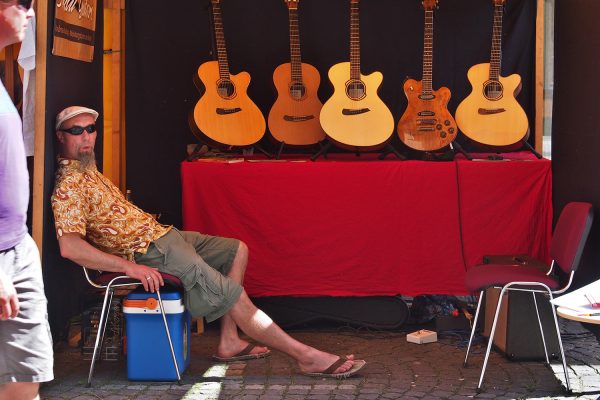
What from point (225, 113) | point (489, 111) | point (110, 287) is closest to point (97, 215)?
point (110, 287)

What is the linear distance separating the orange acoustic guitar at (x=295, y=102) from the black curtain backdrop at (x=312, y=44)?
30cm

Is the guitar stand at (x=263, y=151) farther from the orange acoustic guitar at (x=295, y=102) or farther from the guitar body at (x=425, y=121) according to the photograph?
the guitar body at (x=425, y=121)

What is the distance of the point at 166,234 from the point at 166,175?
5.28 ft

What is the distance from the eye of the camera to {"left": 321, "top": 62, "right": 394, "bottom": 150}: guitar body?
556cm

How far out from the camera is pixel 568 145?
5.38 meters

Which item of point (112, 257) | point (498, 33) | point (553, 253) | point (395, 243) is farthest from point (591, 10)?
point (112, 257)

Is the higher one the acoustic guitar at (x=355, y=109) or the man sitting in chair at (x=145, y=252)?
the acoustic guitar at (x=355, y=109)

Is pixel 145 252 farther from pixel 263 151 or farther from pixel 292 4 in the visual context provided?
pixel 292 4

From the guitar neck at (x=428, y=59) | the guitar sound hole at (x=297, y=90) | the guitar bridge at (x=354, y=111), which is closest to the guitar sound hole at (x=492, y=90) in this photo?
the guitar neck at (x=428, y=59)

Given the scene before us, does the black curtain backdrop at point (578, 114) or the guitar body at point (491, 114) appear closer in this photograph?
the black curtain backdrop at point (578, 114)

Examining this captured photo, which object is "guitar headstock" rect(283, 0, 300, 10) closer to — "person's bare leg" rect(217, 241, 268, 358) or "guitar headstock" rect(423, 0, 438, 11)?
"guitar headstock" rect(423, 0, 438, 11)

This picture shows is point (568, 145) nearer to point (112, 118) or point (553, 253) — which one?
point (553, 253)

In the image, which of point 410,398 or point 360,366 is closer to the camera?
point 410,398

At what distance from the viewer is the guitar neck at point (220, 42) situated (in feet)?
18.6
